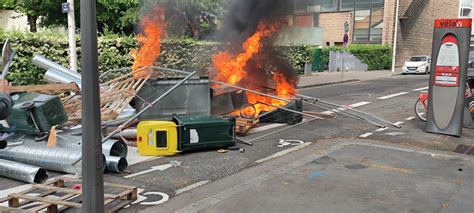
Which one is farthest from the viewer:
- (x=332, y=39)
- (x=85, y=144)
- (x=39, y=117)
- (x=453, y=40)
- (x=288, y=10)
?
(x=332, y=39)

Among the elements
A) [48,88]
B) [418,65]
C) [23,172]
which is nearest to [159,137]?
[23,172]

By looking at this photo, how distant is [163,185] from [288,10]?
775 centimetres

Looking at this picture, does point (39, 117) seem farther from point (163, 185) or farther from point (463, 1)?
point (463, 1)

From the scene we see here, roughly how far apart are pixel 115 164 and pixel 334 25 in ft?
111

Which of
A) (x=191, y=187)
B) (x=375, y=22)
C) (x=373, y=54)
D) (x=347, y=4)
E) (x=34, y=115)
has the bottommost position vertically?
(x=191, y=187)

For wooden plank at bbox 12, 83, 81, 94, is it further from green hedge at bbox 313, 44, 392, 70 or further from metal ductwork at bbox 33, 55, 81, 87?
green hedge at bbox 313, 44, 392, 70

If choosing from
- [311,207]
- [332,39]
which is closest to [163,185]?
[311,207]

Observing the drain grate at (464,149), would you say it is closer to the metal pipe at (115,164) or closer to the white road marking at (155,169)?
the white road marking at (155,169)

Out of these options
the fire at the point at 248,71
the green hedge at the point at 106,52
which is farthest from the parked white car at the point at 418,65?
the fire at the point at 248,71

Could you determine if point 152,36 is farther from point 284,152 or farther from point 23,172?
point 23,172

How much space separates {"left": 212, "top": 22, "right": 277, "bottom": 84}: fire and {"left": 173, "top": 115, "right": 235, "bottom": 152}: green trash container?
3367 mm

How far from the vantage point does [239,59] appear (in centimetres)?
1080

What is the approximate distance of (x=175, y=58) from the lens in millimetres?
14984

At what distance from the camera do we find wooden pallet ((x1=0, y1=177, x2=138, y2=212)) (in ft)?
14.2
